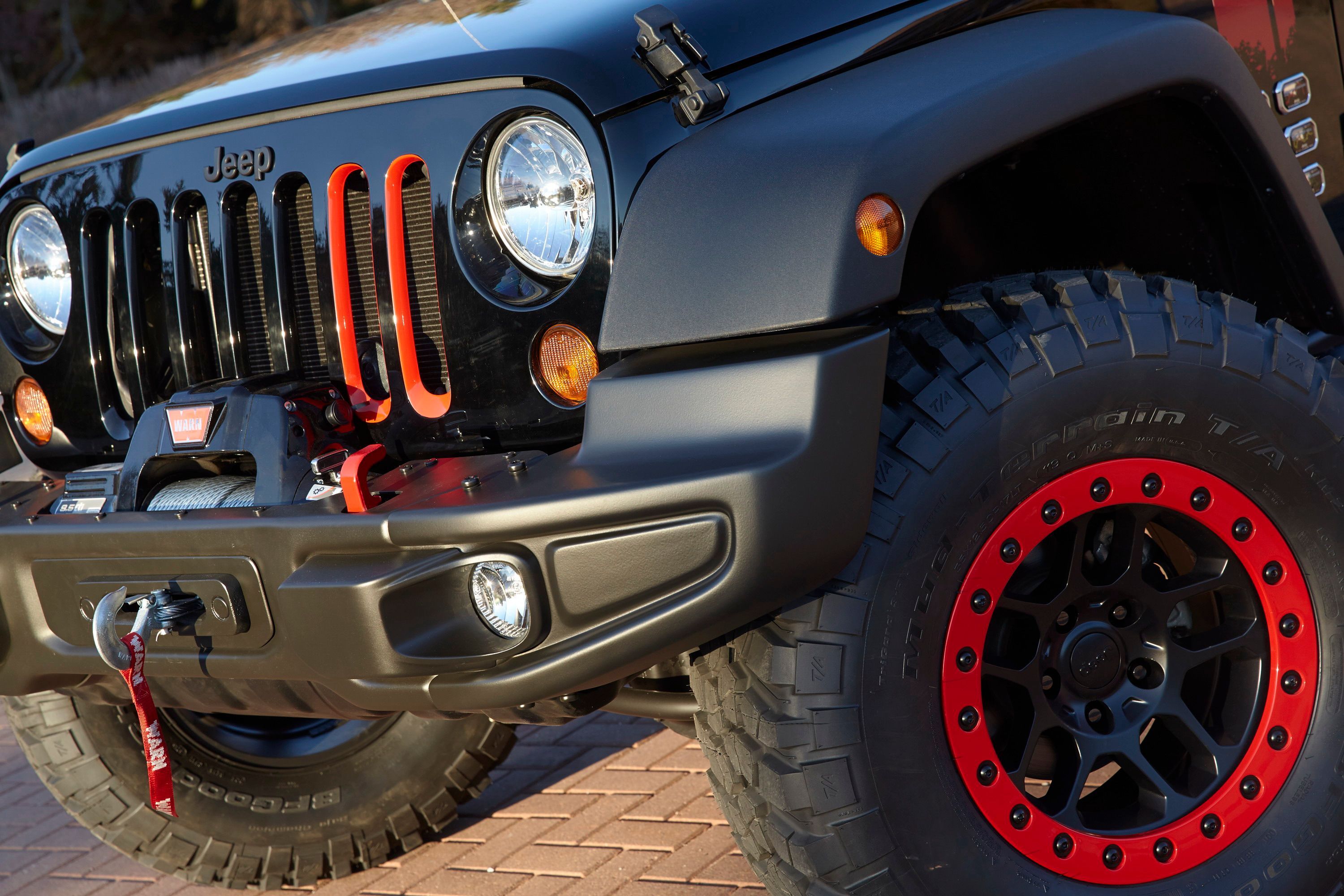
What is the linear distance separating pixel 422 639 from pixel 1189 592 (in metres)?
1.18

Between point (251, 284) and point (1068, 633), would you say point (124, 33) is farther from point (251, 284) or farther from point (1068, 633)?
point (1068, 633)

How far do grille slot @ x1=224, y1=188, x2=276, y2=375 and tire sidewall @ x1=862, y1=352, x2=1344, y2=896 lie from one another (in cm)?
121

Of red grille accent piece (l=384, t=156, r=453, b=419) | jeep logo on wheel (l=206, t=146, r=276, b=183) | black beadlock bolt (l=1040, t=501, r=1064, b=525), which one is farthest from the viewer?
jeep logo on wheel (l=206, t=146, r=276, b=183)

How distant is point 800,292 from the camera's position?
1609 mm

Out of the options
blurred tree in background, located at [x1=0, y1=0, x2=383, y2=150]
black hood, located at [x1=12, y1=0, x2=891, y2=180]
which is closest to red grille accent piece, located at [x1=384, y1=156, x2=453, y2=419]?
black hood, located at [x1=12, y1=0, x2=891, y2=180]

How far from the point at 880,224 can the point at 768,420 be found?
12.2 inches

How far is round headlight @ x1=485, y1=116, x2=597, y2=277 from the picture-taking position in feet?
6.13

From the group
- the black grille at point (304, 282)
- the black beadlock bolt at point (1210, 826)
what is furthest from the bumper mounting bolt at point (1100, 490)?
the black grille at point (304, 282)

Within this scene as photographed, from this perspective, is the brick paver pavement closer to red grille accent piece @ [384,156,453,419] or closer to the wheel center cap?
the wheel center cap

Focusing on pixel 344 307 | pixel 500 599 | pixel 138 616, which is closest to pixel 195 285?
pixel 344 307

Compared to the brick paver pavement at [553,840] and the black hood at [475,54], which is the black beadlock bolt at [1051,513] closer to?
the black hood at [475,54]

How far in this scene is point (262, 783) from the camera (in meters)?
2.86

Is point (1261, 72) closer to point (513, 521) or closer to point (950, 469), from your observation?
point (950, 469)

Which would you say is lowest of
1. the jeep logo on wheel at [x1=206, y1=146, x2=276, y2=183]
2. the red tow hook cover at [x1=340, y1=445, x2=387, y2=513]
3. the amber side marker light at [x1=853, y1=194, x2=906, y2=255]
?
the red tow hook cover at [x1=340, y1=445, x2=387, y2=513]
